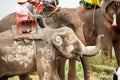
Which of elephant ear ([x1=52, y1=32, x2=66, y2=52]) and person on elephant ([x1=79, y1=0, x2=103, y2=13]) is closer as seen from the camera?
elephant ear ([x1=52, y1=32, x2=66, y2=52])

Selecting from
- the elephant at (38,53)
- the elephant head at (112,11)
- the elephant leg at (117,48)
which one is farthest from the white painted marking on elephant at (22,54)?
the elephant leg at (117,48)

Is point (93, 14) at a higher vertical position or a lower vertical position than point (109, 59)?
higher

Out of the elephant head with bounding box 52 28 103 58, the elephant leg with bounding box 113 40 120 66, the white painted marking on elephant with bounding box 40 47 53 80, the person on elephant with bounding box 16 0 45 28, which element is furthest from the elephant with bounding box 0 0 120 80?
the white painted marking on elephant with bounding box 40 47 53 80

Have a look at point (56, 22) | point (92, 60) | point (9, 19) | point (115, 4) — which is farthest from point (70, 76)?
point (92, 60)

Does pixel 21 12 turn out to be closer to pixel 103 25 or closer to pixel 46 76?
pixel 46 76

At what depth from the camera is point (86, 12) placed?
38.7 feet

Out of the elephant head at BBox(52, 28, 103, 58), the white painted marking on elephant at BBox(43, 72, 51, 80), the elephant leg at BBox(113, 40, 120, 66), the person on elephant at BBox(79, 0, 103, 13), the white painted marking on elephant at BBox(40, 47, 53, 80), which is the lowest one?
the elephant leg at BBox(113, 40, 120, 66)

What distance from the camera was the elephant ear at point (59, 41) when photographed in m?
7.78

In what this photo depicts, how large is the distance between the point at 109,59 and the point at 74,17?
2797mm

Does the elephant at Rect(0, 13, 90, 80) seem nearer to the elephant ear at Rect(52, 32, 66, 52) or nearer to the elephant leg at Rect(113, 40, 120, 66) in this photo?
the elephant ear at Rect(52, 32, 66, 52)

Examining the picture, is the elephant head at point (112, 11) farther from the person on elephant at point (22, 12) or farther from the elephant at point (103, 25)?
the person on elephant at point (22, 12)

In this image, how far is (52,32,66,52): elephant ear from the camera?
7.78 meters

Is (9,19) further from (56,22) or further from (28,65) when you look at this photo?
(28,65)

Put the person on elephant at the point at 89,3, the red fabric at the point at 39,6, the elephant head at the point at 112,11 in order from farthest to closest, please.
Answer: the person on elephant at the point at 89,3
the elephant head at the point at 112,11
the red fabric at the point at 39,6
